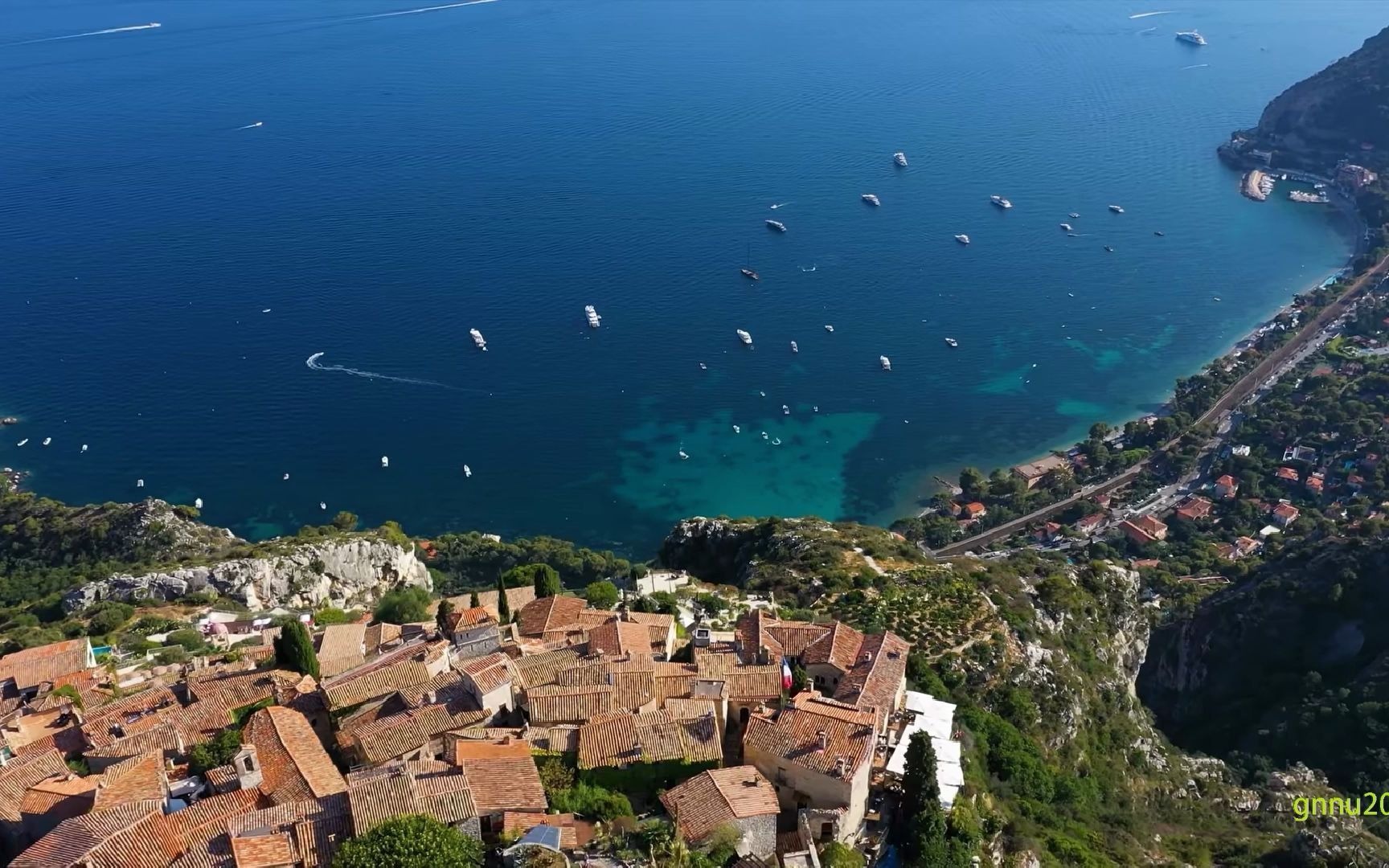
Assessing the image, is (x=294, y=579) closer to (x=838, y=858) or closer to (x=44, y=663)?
(x=44, y=663)

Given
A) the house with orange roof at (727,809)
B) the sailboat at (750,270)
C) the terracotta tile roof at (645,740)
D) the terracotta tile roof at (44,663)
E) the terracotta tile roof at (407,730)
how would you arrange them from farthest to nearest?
the sailboat at (750,270) < the terracotta tile roof at (44,663) < the terracotta tile roof at (407,730) < the terracotta tile roof at (645,740) < the house with orange roof at (727,809)

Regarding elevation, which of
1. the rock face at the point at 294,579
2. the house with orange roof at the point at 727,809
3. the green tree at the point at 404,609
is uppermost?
the house with orange roof at the point at 727,809

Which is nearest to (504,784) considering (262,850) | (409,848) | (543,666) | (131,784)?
(409,848)

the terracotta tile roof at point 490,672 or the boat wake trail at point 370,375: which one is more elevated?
the terracotta tile roof at point 490,672

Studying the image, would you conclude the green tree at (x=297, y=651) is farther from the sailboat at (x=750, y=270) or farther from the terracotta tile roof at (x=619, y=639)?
the sailboat at (x=750, y=270)

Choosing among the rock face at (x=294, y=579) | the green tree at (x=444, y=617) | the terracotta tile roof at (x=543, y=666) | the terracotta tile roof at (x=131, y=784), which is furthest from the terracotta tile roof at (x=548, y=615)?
the rock face at (x=294, y=579)

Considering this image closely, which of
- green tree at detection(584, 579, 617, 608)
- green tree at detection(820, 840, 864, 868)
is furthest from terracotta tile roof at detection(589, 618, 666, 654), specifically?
green tree at detection(820, 840, 864, 868)

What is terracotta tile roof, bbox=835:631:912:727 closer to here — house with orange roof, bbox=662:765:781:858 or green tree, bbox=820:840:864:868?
green tree, bbox=820:840:864:868
